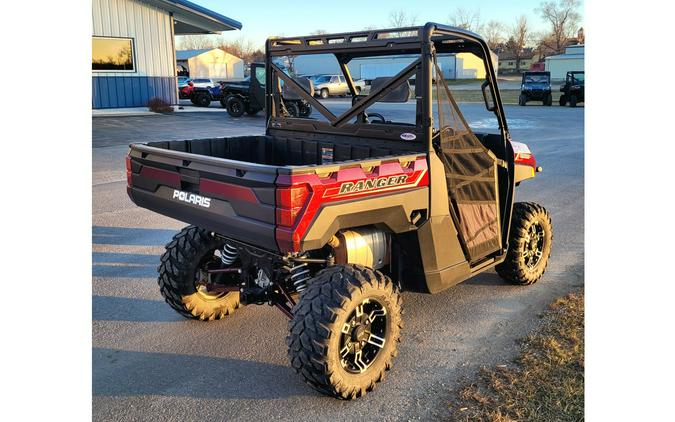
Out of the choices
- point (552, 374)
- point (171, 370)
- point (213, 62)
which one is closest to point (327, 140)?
point (171, 370)

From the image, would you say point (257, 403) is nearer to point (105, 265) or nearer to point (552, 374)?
point (552, 374)

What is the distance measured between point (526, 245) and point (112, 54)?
21089 millimetres

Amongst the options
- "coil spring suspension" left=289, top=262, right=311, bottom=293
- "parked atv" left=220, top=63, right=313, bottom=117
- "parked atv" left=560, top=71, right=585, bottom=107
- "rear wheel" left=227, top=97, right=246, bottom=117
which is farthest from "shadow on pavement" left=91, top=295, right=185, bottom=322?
"parked atv" left=560, top=71, right=585, bottom=107

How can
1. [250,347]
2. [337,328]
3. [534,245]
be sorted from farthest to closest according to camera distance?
1. [534,245]
2. [250,347]
3. [337,328]

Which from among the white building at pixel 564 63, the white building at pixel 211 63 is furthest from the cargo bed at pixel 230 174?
the white building at pixel 211 63

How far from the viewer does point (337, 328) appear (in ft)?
10.8

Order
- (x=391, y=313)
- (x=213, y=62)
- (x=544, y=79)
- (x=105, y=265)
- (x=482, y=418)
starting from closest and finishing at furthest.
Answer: (x=482, y=418) → (x=391, y=313) → (x=105, y=265) → (x=544, y=79) → (x=213, y=62)

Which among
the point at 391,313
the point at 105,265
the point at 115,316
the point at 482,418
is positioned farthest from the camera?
the point at 105,265

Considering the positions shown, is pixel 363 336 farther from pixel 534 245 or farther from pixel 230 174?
pixel 534 245

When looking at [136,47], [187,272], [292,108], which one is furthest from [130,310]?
[136,47]

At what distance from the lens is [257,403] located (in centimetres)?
340

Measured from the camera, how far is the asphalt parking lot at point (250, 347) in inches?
133

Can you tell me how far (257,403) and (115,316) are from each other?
1.76 meters

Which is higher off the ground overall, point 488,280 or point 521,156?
point 521,156
